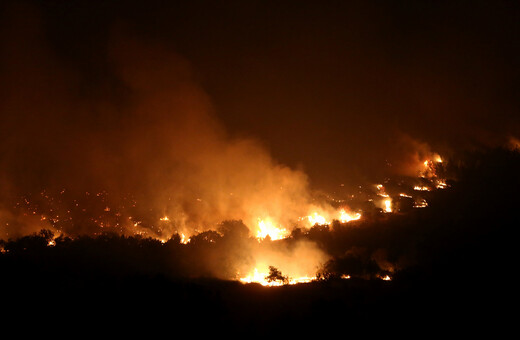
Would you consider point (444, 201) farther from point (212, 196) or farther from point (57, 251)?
point (57, 251)

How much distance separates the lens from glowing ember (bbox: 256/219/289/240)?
4079 cm

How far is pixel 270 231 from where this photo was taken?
42219mm

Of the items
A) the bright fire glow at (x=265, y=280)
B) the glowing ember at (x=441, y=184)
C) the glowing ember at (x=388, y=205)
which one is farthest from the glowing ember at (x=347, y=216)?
the bright fire glow at (x=265, y=280)

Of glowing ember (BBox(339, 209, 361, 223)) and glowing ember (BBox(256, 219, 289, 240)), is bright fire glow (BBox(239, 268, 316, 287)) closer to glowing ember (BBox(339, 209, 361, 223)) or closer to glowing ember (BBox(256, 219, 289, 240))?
glowing ember (BBox(256, 219, 289, 240))

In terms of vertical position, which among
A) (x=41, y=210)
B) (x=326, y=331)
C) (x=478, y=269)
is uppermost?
(x=41, y=210)

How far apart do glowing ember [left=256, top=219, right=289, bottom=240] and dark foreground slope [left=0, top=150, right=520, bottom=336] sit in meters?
2.85

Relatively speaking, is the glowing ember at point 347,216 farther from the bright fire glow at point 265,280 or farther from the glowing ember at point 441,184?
the bright fire glow at point 265,280

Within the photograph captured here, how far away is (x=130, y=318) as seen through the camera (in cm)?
1833

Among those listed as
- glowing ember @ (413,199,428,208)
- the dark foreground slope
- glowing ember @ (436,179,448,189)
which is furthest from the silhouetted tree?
glowing ember @ (436,179,448,189)

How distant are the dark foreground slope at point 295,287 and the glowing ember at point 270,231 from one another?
2851 mm

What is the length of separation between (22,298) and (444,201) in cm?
3969

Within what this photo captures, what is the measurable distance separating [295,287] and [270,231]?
53.8 ft

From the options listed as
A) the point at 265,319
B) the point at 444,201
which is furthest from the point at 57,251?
the point at 444,201

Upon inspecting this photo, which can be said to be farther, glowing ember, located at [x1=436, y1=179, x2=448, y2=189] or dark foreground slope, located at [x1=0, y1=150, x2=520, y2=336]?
glowing ember, located at [x1=436, y1=179, x2=448, y2=189]
